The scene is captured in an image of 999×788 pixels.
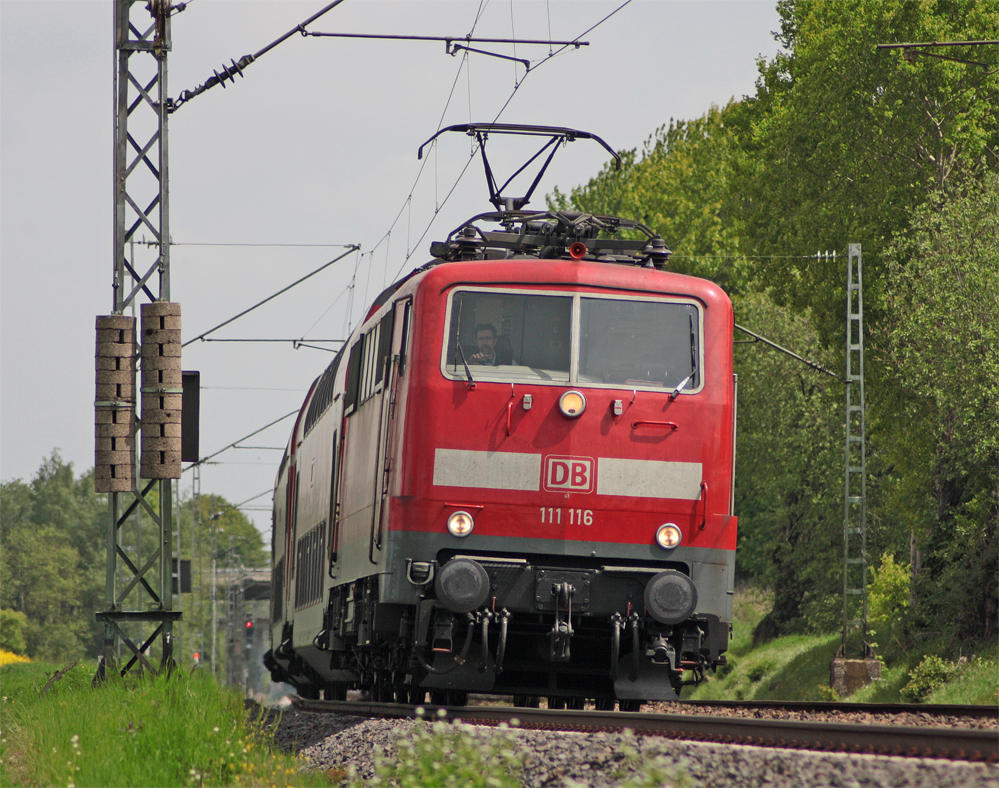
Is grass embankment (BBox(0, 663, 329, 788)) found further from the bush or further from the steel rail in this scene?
the bush

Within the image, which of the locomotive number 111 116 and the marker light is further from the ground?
the marker light

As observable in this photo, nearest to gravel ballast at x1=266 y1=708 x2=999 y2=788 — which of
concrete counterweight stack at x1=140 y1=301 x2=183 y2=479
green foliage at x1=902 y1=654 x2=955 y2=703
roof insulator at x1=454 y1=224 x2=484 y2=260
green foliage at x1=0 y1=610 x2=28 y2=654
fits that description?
roof insulator at x1=454 y1=224 x2=484 y2=260

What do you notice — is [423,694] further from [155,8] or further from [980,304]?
[980,304]

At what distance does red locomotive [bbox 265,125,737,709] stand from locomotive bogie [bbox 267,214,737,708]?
15mm

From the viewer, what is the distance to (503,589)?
1017cm

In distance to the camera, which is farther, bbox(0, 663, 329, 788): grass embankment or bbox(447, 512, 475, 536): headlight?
bbox(447, 512, 475, 536): headlight

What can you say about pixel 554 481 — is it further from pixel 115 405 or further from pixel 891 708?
pixel 115 405

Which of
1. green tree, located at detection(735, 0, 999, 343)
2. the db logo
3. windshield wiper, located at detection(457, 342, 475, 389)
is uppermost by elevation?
green tree, located at detection(735, 0, 999, 343)

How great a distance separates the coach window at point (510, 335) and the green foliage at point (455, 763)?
10.6 ft

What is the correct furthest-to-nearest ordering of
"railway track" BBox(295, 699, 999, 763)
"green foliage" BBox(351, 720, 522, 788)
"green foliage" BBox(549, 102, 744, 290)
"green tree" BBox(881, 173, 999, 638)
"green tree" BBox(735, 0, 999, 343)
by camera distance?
1. "green foliage" BBox(549, 102, 744, 290)
2. "green tree" BBox(735, 0, 999, 343)
3. "green tree" BBox(881, 173, 999, 638)
4. "green foliage" BBox(351, 720, 522, 788)
5. "railway track" BBox(295, 699, 999, 763)

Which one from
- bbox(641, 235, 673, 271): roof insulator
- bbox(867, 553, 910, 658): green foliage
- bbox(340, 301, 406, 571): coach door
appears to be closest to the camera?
bbox(340, 301, 406, 571): coach door

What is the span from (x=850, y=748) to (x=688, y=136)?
158 ft

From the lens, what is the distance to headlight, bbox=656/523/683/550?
10359 mm

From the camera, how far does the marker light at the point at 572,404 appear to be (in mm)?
10336
